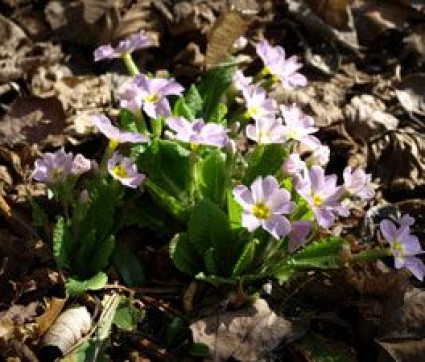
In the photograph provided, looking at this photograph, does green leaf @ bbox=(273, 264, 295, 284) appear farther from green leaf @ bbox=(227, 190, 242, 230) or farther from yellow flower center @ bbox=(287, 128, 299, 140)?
yellow flower center @ bbox=(287, 128, 299, 140)

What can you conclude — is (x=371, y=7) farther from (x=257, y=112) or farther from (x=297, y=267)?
(x=297, y=267)

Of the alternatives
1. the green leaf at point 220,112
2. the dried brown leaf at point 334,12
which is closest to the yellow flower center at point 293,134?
the green leaf at point 220,112

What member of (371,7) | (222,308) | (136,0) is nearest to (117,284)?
(222,308)

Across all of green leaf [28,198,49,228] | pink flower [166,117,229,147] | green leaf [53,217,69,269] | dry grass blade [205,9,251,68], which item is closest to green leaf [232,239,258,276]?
pink flower [166,117,229,147]

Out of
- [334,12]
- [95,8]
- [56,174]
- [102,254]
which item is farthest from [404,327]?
[95,8]

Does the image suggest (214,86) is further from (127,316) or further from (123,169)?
(127,316)
